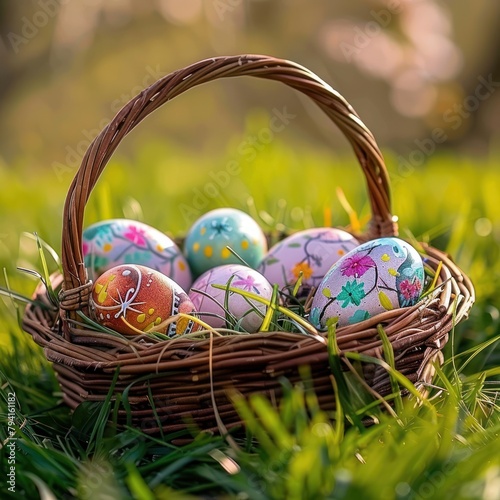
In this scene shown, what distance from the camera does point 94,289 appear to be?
1716 millimetres

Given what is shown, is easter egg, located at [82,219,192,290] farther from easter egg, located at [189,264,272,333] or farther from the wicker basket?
the wicker basket

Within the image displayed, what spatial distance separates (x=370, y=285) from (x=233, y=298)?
0.33 m

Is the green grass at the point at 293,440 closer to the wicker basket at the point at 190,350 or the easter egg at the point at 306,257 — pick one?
the wicker basket at the point at 190,350

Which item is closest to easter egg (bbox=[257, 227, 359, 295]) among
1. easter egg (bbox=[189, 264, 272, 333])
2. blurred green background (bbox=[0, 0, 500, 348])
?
easter egg (bbox=[189, 264, 272, 333])

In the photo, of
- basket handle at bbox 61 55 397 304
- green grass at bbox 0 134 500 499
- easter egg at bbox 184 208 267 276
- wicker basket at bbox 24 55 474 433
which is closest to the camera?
green grass at bbox 0 134 500 499

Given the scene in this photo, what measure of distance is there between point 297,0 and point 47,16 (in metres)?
2.38

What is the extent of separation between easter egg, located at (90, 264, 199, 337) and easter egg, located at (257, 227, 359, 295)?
38cm

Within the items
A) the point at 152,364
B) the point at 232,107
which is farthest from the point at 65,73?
the point at 152,364

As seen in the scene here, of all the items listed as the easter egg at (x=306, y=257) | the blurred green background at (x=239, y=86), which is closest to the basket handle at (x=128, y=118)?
the easter egg at (x=306, y=257)

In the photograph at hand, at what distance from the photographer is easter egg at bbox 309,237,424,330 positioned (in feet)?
5.30

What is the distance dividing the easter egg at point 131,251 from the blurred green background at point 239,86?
1.70m

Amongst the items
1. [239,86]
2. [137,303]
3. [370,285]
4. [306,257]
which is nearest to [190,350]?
[137,303]

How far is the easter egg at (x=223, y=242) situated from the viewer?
2074 mm

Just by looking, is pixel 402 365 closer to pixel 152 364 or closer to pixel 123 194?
pixel 152 364
